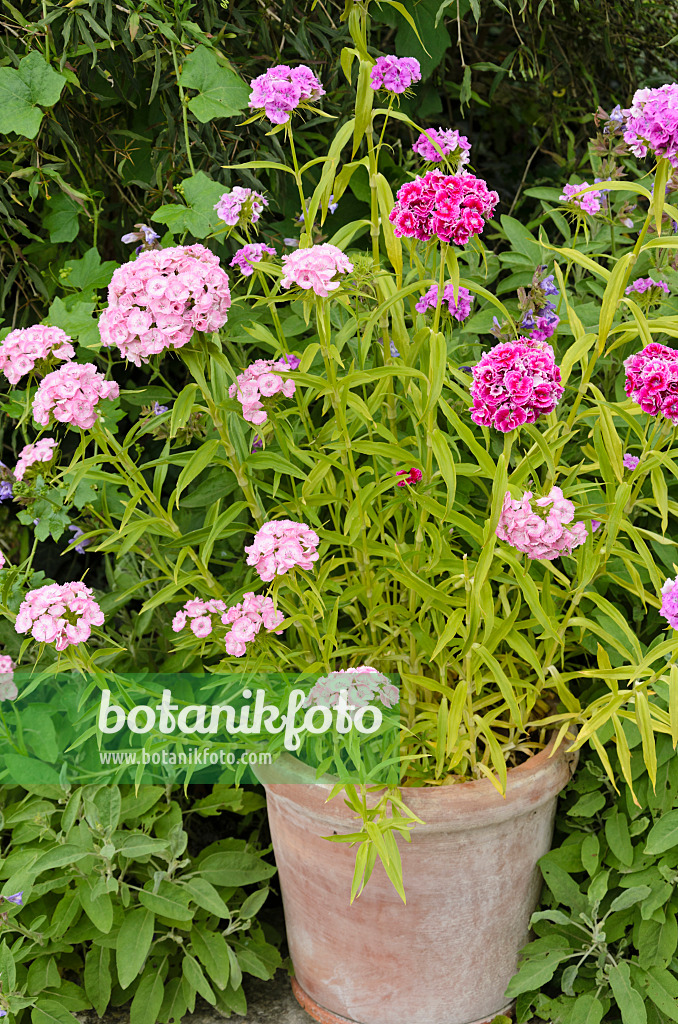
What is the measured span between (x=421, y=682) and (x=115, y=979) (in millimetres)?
819

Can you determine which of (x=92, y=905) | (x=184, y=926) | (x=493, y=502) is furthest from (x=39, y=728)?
(x=493, y=502)

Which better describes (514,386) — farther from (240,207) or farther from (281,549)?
(240,207)

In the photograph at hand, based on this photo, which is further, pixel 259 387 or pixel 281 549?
pixel 259 387

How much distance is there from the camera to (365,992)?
5.03ft

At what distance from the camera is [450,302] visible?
1.44 meters

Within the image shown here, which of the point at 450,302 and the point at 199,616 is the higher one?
the point at 450,302

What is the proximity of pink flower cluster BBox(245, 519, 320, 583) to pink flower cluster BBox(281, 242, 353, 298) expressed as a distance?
31 cm

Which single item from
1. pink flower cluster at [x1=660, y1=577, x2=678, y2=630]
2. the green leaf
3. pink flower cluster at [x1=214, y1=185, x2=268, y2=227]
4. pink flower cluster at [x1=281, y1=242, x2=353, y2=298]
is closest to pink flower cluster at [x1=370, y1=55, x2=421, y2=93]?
pink flower cluster at [x1=214, y1=185, x2=268, y2=227]

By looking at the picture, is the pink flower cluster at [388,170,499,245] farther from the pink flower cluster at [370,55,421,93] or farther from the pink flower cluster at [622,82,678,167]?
the pink flower cluster at [370,55,421,93]

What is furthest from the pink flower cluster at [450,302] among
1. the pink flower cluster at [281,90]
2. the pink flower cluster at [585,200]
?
the pink flower cluster at [281,90]

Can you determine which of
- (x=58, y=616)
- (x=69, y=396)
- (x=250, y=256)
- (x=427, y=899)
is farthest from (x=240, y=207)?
(x=427, y=899)

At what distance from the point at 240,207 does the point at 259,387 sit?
32cm

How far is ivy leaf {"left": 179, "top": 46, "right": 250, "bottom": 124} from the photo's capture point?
1.57m

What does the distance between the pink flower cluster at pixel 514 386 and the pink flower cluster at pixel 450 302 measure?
1.31 feet
